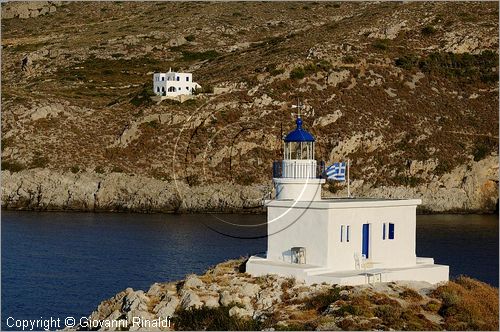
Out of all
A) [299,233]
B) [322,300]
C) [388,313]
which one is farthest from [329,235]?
[388,313]

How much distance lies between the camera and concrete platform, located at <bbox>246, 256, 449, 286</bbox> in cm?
2645

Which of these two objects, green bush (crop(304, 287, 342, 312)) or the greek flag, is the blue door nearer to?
the greek flag

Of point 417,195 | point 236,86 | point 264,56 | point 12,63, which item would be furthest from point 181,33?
point 417,195

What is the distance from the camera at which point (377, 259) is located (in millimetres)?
28344

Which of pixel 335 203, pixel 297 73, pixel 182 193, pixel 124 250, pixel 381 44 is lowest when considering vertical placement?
pixel 124 250

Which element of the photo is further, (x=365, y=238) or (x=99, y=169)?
(x=99, y=169)

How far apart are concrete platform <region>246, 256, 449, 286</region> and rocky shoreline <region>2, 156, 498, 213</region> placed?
50.8 meters

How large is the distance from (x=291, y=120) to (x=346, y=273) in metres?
62.3

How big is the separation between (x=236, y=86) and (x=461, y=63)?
21813 millimetres

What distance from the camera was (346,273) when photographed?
→ 27.1 meters

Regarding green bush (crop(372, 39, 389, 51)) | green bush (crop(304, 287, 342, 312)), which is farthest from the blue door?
green bush (crop(372, 39, 389, 51))

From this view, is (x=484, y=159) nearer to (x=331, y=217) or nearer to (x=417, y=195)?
(x=417, y=195)

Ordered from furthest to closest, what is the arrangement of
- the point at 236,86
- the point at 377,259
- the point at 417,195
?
the point at 236,86, the point at 417,195, the point at 377,259

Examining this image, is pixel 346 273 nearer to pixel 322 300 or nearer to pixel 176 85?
pixel 322 300
